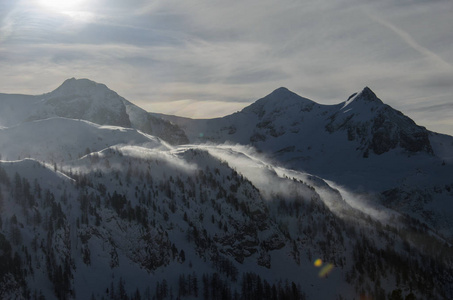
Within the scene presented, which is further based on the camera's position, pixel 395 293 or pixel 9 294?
pixel 9 294

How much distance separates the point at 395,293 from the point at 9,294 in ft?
A: 440

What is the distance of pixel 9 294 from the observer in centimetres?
19962

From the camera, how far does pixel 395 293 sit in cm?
16888
